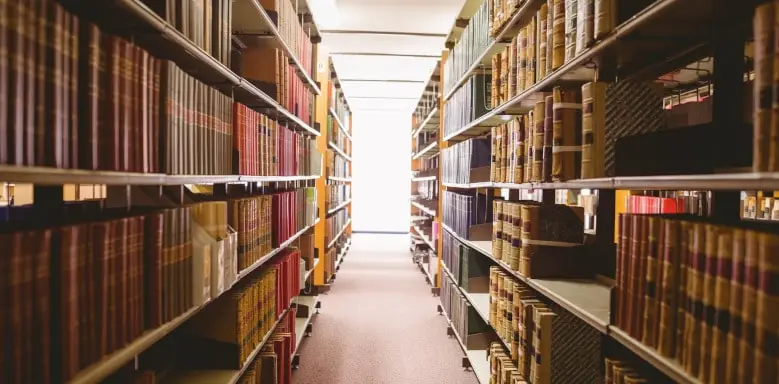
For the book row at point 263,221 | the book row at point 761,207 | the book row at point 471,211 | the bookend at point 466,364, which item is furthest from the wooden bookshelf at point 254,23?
the book row at point 761,207

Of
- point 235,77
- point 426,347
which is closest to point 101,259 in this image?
point 235,77

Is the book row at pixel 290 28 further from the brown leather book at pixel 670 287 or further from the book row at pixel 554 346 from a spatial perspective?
the brown leather book at pixel 670 287

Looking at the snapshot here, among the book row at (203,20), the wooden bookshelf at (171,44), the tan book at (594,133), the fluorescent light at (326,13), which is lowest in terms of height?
the tan book at (594,133)

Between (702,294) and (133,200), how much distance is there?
1489 mm

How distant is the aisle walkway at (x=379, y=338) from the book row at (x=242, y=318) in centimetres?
81

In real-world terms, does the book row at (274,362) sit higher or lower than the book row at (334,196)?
lower

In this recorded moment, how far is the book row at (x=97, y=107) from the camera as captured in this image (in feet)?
2.59

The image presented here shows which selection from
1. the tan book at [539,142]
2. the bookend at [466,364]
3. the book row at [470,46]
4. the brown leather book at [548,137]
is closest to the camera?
the brown leather book at [548,137]

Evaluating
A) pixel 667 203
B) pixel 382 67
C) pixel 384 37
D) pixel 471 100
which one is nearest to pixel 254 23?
pixel 471 100

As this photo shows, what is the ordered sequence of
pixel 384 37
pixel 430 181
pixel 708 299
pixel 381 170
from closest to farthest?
pixel 708 299
pixel 384 37
pixel 430 181
pixel 381 170

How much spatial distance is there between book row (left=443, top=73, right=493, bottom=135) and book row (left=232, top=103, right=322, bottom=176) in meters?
1.18

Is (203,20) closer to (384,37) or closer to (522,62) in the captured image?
(522,62)

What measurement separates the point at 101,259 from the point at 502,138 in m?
1.84

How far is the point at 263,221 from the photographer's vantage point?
7.60 ft
